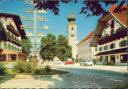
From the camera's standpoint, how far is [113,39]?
2264 inches

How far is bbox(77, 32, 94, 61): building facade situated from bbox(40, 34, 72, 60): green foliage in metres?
5.76

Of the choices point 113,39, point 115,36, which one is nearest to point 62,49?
point 113,39

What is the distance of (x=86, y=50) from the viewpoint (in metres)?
93.1

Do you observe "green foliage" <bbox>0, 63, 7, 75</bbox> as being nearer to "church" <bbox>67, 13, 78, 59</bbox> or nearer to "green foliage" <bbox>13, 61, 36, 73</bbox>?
"green foliage" <bbox>13, 61, 36, 73</bbox>

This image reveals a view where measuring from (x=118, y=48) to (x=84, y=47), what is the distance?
4320cm

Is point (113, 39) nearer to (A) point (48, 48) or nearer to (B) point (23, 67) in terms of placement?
(B) point (23, 67)

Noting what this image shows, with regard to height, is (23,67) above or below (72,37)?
below

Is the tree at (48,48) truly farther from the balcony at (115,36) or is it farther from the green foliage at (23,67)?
the green foliage at (23,67)

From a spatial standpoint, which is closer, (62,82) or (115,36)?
(62,82)

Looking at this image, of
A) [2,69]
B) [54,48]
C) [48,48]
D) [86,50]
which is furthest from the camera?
[86,50]

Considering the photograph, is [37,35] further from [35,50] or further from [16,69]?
[16,69]

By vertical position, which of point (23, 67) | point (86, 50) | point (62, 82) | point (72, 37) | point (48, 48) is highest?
point (72, 37)

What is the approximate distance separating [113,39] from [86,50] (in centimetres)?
3586

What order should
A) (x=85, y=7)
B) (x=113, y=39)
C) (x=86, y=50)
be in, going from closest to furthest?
1. (x=85, y=7)
2. (x=113, y=39)
3. (x=86, y=50)
